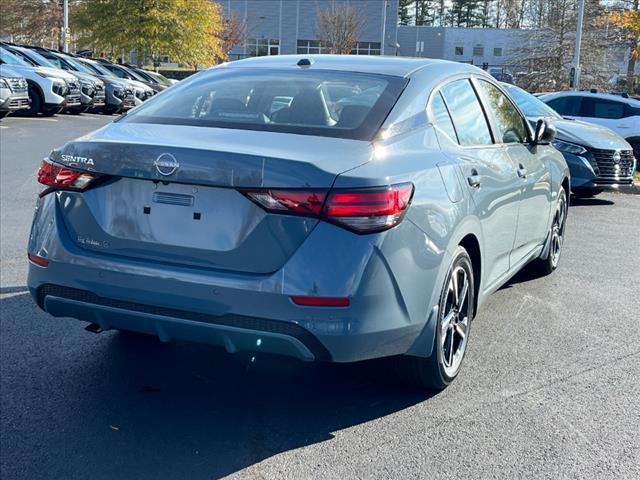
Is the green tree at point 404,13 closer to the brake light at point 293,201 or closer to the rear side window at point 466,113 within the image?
the rear side window at point 466,113

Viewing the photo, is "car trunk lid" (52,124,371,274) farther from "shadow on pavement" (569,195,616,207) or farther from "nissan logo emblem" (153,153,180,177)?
"shadow on pavement" (569,195,616,207)

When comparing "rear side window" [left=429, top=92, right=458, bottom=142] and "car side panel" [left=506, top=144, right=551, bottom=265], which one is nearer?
"rear side window" [left=429, top=92, right=458, bottom=142]

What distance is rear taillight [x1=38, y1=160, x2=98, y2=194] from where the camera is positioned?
362cm

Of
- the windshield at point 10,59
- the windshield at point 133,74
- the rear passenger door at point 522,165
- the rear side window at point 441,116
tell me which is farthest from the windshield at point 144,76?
the rear side window at point 441,116

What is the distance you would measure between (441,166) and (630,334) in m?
2.33

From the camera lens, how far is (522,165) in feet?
17.5

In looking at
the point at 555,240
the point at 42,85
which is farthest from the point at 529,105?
the point at 42,85

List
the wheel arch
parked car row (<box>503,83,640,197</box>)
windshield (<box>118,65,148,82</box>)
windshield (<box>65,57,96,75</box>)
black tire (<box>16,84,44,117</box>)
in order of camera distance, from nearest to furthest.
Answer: the wheel arch, parked car row (<box>503,83,640,197</box>), black tire (<box>16,84,44,117</box>), windshield (<box>65,57,96,75</box>), windshield (<box>118,65,148,82</box>)

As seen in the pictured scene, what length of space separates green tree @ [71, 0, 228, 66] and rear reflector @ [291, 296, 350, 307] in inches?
1406

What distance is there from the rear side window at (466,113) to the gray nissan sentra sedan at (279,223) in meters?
0.18

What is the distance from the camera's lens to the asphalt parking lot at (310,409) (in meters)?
3.40

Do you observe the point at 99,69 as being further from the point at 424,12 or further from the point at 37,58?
the point at 424,12

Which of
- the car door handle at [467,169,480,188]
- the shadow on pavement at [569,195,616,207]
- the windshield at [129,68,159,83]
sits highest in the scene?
the car door handle at [467,169,480,188]

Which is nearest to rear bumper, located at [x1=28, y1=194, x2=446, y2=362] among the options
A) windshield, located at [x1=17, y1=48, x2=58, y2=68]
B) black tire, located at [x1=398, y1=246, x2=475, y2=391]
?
black tire, located at [x1=398, y1=246, x2=475, y2=391]
